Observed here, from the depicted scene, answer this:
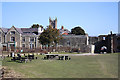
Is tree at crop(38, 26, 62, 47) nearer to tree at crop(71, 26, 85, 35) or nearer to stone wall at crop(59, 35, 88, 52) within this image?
stone wall at crop(59, 35, 88, 52)

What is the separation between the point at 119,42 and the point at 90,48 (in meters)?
19.3

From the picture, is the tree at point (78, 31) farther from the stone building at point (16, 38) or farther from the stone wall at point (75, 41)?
the stone building at point (16, 38)

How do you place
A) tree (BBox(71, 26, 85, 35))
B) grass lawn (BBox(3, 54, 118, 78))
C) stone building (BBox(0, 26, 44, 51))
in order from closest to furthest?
grass lawn (BBox(3, 54, 118, 78)), stone building (BBox(0, 26, 44, 51)), tree (BBox(71, 26, 85, 35))

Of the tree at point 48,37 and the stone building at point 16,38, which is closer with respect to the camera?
the tree at point 48,37

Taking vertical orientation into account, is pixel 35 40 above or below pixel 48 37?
below

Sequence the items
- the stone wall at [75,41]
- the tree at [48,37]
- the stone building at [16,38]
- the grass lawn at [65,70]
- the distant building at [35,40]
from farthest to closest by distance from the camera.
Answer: the stone wall at [75,41]
the stone building at [16,38]
the distant building at [35,40]
the tree at [48,37]
the grass lawn at [65,70]

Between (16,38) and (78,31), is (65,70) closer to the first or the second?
(16,38)

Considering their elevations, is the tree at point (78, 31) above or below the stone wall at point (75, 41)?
above

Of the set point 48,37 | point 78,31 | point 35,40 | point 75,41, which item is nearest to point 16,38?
point 35,40

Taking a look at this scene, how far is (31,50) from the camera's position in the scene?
52.6 m

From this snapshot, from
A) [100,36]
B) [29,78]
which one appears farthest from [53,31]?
[29,78]

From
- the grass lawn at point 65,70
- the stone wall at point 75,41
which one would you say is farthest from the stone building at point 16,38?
the grass lawn at point 65,70

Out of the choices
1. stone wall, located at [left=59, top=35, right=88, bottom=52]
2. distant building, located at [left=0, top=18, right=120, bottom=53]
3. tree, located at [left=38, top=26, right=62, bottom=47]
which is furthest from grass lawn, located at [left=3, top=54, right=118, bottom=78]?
stone wall, located at [left=59, top=35, right=88, bottom=52]

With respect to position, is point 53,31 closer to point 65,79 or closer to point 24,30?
point 24,30
